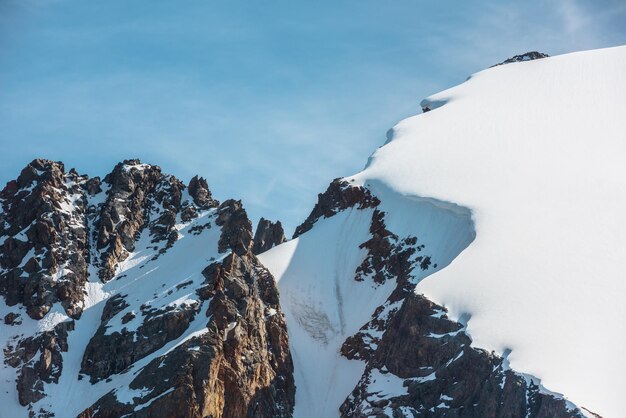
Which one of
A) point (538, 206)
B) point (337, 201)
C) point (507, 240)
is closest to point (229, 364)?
point (507, 240)

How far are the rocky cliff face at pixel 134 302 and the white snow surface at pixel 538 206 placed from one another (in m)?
22.3

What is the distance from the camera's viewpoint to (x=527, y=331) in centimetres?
10669

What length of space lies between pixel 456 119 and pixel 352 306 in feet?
168

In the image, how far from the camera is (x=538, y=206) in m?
134

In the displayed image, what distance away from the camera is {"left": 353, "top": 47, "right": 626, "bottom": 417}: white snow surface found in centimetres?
10475

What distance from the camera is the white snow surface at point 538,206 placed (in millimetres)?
104750

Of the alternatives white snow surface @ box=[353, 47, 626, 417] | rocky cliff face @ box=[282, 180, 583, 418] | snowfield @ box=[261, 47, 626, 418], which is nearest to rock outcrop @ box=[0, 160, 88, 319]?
snowfield @ box=[261, 47, 626, 418]

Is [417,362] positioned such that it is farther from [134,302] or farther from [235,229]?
[134,302]

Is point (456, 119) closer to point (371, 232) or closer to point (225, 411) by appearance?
point (371, 232)

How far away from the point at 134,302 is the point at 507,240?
49.0 m

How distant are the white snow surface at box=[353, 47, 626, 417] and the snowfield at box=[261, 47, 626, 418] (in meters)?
0.21

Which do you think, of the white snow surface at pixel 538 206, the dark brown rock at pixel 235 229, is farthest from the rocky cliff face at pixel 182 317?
the white snow surface at pixel 538 206

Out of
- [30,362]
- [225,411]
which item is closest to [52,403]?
[30,362]

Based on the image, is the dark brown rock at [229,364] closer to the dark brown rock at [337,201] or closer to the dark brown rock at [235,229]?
the dark brown rock at [235,229]
